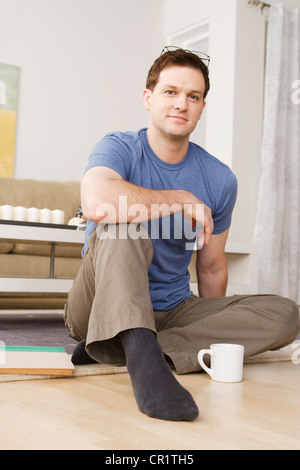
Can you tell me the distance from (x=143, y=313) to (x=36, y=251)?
2.47 meters

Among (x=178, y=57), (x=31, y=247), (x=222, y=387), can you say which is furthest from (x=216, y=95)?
(x=222, y=387)

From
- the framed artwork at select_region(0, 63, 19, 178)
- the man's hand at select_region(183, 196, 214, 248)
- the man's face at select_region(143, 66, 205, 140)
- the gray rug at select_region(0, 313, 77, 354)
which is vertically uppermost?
the framed artwork at select_region(0, 63, 19, 178)

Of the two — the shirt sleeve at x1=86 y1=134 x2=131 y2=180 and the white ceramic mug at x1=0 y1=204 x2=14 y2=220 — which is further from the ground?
the shirt sleeve at x1=86 y1=134 x2=131 y2=180

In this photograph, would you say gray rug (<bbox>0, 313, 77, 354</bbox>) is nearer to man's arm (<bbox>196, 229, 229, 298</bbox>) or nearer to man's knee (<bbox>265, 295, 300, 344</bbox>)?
man's arm (<bbox>196, 229, 229, 298</bbox>)

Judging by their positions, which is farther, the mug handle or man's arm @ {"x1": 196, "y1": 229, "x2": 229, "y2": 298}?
man's arm @ {"x1": 196, "y1": 229, "x2": 229, "y2": 298}

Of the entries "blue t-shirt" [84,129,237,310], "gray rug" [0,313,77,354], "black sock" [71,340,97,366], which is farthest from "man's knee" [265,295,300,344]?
"gray rug" [0,313,77,354]

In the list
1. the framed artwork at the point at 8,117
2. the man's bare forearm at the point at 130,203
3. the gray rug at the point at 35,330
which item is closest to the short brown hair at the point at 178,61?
the man's bare forearm at the point at 130,203

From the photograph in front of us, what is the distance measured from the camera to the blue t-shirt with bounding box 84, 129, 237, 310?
5.08 ft

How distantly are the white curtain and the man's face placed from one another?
3.28 m

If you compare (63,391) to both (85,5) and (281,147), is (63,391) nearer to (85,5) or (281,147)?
(281,147)

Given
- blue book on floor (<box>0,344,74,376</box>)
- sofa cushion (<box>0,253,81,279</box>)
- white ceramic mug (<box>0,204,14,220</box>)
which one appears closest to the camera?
blue book on floor (<box>0,344,74,376</box>)

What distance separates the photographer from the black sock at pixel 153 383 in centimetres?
96

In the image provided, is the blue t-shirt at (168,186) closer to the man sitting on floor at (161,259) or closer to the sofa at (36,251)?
the man sitting on floor at (161,259)

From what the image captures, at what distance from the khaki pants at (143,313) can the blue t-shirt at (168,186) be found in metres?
0.08
